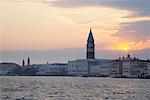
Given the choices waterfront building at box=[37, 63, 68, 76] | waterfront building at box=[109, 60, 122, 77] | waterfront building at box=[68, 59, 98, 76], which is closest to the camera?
waterfront building at box=[109, 60, 122, 77]

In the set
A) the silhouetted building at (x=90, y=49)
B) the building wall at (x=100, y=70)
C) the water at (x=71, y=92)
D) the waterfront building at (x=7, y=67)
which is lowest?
the water at (x=71, y=92)

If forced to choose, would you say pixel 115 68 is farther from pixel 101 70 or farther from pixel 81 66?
pixel 81 66

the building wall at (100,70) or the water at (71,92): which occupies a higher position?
the building wall at (100,70)

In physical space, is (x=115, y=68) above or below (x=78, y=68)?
below

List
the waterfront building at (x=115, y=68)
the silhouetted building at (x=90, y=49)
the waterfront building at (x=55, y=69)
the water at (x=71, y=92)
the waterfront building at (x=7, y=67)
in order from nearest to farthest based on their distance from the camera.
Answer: the water at (x=71, y=92), the waterfront building at (x=115, y=68), the silhouetted building at (x=90, y=49), the waterfront building at (x=55, y=69), the waterfront building at (x=7, y=67)

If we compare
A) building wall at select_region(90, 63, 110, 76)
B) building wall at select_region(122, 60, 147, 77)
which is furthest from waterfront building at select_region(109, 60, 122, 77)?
building wall at select_region(122, 60, 147, 77)

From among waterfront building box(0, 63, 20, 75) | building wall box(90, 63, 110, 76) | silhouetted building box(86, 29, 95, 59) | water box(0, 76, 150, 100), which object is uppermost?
silhouetted building box(86, 29, 95, 59)

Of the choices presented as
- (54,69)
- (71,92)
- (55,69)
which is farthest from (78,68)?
(71,92)

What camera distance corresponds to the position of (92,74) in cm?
14488

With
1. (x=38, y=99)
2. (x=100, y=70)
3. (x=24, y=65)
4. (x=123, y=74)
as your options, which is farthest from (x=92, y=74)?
(x=38, y=99)

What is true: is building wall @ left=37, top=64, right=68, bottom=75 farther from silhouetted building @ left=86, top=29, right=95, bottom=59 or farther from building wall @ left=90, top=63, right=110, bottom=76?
building wall @ left=90, top=63, right=110, bottom=76

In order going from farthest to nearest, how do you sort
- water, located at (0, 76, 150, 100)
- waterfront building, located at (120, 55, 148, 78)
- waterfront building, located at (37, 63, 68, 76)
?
waterfront building, located at (37, 63, 68, 76)
waterfront building, located at (120, 55, 148, 78)
water, located at (0, 76, 150, 100)

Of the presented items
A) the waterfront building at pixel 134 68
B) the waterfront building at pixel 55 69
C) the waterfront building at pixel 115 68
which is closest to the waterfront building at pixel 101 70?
the waterfront building at pixel 115 68

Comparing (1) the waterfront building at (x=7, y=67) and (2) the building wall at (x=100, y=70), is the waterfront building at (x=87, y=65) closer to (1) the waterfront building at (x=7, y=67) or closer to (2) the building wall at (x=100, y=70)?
(2) the building wall at (x=100, y=70)
